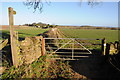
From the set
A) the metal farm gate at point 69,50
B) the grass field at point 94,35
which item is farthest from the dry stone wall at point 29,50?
the grass field at point 94,35

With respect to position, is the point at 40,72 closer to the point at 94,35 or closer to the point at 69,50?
the point at 69,50

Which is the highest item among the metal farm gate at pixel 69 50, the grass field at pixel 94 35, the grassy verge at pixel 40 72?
the grass field at pixel 94 35

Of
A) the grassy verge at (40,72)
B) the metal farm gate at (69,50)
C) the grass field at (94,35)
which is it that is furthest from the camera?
the grass field at (94,35)

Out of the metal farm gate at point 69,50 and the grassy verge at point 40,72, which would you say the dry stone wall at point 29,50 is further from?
the metal farm gate at point 69,50

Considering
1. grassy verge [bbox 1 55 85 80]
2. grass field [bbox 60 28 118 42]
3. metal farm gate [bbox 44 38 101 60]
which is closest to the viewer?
grassy verge [bbox 1 55 85 80]

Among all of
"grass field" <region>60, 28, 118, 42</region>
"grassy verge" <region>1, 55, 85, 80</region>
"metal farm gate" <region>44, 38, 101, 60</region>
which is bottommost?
"grassy verge" <region>1, 55, 85, 80</region>

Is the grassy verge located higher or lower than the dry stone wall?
lower

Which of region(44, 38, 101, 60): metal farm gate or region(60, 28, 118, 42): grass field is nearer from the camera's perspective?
region(44, 38, 101, 60): metal farm gate

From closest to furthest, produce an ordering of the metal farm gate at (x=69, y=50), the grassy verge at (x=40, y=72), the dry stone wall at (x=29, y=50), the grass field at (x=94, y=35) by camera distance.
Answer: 1. the grassy verge at (x=40, y=72)
2. the dry stone wall at (x=29, y=50)
3. the metal farm gate at (x=69, y=50)
4. the grass field at (x=94, y=35)

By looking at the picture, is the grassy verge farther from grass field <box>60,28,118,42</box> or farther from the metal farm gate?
grass field <box>60,28,118,42</box>

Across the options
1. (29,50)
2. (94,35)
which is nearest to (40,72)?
(29,50)

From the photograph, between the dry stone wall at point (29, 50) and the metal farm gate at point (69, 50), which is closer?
the dry stone wall at point (29, 50)

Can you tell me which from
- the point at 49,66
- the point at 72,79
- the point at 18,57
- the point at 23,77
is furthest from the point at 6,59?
the point at 72,79

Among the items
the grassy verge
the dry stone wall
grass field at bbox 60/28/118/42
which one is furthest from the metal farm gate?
grass field at bbox 60/28/118/42
